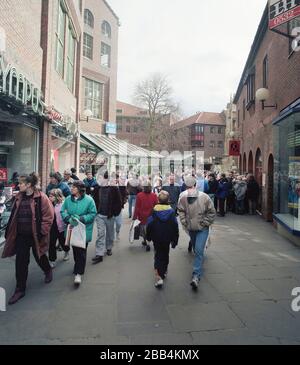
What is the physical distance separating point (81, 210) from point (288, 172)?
6.77 metres

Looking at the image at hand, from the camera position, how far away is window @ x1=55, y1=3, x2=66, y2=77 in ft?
45.2

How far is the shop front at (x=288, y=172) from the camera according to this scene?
8.45m

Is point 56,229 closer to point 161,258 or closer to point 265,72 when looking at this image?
point 161,258

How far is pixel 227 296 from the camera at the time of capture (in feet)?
15.3

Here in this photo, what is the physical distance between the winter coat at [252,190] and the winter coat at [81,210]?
32.7 ft

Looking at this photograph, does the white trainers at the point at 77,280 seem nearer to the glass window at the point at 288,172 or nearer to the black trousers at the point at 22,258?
the black trousers at the point at 22,258

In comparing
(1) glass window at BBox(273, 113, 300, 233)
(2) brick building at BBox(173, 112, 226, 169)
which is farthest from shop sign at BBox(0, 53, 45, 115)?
(2) brick building at BBox(173, 112, 226, 169)

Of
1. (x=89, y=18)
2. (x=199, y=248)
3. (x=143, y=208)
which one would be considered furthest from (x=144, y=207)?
(x=89, y=18)

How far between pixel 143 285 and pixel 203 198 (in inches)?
68.3

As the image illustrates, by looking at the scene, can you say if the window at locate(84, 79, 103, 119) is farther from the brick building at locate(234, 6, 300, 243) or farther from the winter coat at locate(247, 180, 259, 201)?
the winter coat at locate(247, 180, 259, 201)

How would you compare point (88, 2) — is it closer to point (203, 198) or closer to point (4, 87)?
point (4, 87)

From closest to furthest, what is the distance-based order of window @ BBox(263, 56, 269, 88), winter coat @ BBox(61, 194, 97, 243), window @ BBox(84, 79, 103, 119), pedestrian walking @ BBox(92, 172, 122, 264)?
winter coat @ BBox(61, 194, 97, 243)
pedestrian walking @ BBox(92, 172, 122, 264)
window @ BBox(263, 56, 269, 88)
window @ BBox(84, 79, 103, 119)

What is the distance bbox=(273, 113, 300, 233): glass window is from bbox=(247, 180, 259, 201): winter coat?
2888 millimetres
